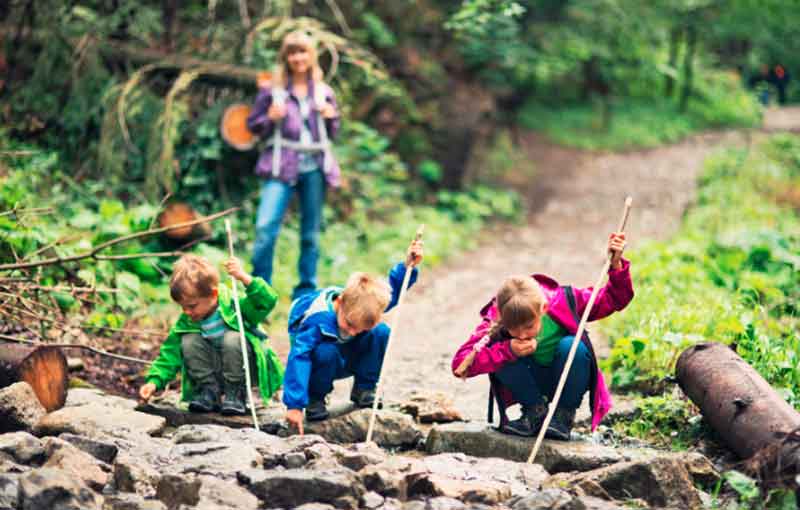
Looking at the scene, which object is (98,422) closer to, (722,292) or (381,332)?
(381,332)

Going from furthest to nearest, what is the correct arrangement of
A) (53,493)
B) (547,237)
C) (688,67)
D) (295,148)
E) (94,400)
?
(688,67), (547,237), (295,148), (94,400), (53,493)

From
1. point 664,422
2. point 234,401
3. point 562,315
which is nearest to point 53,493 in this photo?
point 234,401

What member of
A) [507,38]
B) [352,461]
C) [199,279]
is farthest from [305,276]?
[507,38]

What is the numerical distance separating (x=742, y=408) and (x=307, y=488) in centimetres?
204

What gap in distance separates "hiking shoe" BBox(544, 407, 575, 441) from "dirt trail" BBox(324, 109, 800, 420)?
3.25ft

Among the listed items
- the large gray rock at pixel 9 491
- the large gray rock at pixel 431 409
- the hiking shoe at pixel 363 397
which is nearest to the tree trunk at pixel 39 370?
the large gray rock at pixel 9 491

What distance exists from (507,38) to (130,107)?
18.2 ft

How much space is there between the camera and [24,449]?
4199mm

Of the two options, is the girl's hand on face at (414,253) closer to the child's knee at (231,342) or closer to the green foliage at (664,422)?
the child's knee at (231,342)

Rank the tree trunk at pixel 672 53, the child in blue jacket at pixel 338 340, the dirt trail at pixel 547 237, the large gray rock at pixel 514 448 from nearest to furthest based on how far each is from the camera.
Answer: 1. the large gray rock at pixel 514 448
2. the child in blue jacket at pixel 338 340
3. the dirt trail at pixel 547 237
4. the tree trunk at pixel 672 53

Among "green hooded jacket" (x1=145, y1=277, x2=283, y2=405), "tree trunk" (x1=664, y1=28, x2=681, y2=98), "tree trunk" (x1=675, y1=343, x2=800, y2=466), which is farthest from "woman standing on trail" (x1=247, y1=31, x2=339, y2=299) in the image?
"tree trunk" (x1=664, y1=28, x2=681, y2=98)

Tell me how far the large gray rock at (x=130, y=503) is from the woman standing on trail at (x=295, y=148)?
11.7ft

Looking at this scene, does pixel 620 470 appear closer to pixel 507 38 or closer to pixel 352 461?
pixel 352 461

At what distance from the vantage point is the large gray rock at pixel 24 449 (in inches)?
165
